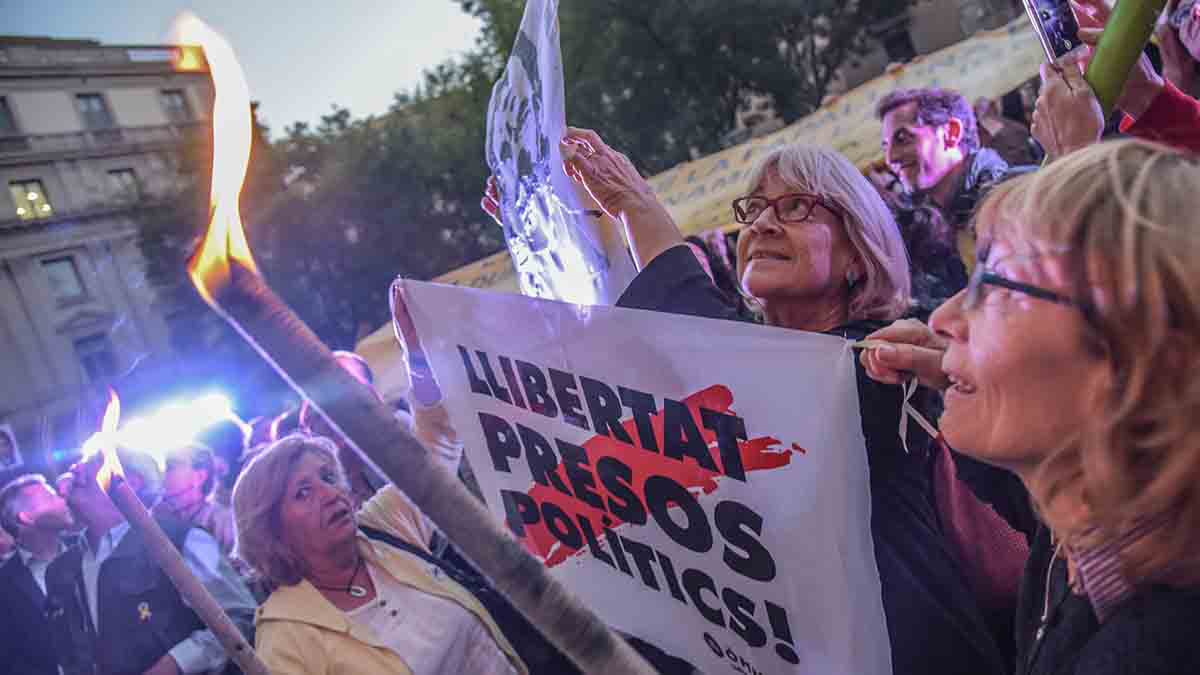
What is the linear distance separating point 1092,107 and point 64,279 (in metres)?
35.4

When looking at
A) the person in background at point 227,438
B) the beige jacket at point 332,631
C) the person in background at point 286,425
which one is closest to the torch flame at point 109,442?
the beige jacket at point 332,631

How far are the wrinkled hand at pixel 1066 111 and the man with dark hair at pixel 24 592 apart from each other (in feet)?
14.1

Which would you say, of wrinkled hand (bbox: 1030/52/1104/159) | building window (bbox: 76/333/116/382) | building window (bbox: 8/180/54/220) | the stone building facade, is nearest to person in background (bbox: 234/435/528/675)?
wrinkled hand (bbox: 1030/52/1104/159)

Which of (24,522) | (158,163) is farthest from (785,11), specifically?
(158,163)

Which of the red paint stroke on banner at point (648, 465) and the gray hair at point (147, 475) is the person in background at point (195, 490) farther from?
the red paint stroke on banner at point (648, 465)

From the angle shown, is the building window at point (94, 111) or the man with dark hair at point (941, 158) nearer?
the man with dark hair at point (941, 158)

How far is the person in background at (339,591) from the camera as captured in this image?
2.23m

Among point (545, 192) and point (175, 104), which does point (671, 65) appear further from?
point (175, 104)

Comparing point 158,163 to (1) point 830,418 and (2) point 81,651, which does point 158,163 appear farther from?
(1) point 830,418

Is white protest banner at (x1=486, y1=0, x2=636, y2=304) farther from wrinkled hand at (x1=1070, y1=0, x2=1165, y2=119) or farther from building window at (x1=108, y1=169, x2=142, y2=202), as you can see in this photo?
building window at (x1=108, y1=169, x2=142, y2=202)

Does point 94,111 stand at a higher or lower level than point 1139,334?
higher

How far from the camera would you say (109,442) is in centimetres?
188

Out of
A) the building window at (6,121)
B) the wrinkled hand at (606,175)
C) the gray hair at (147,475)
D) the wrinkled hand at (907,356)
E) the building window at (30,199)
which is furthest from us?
the building window at (30,199)

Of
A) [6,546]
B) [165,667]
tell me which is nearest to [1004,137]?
[165,667]
